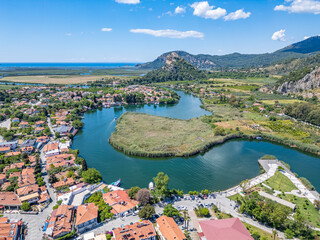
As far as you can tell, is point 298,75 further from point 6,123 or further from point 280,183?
point 6,123

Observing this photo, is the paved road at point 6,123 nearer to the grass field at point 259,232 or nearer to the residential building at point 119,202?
the residential building at point 119,202

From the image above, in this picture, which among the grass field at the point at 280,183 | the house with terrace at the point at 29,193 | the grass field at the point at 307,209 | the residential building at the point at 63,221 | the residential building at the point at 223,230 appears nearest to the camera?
the residential building at the point at 223,230

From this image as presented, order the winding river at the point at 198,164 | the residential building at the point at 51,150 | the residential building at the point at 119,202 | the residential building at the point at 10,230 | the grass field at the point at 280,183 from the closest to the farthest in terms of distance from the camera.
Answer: the residential building at the point at 10,230
the residential building at the point at 119,202
the grass field at the point at 280,183
the winding river at the point at 198,164
the residential building at the point at 51,150

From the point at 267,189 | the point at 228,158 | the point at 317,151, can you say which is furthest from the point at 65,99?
the point at 317,151

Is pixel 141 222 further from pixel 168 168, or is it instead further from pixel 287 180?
pixel 287 180

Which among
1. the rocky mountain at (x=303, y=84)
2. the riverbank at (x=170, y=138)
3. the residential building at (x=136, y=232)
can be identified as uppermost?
the rocky mountain at (x=303, y=84)

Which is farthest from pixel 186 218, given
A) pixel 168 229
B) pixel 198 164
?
pixel 198 164

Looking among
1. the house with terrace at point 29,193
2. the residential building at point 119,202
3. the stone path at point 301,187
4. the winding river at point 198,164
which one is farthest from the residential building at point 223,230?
the house with terrace at point 29,193
